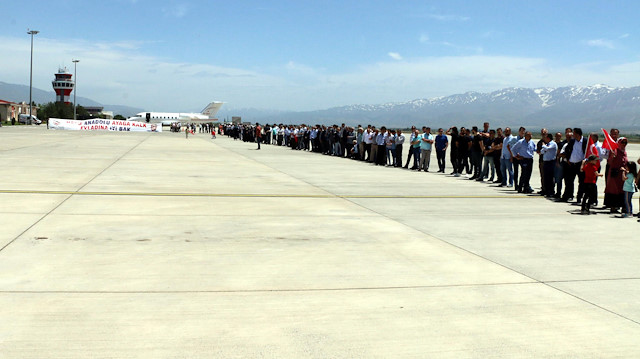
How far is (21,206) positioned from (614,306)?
9125 mm

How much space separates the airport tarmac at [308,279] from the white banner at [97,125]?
2651 inches

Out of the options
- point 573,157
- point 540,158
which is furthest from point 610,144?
point 540,158

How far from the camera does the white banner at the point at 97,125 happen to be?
7375 cm

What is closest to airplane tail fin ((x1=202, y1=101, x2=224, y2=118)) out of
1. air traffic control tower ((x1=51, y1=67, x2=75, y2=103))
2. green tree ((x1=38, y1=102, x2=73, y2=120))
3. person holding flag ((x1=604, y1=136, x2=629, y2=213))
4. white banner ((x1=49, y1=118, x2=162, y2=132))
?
green tree ((x1=38, y1=102, x2=73, y2=120))

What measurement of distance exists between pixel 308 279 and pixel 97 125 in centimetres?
7618

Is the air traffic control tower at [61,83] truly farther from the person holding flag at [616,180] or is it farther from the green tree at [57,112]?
the person holding flag at [616,180]

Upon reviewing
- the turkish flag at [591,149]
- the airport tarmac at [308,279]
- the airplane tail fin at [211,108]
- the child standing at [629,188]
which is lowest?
the airport tarmac at [308,279]

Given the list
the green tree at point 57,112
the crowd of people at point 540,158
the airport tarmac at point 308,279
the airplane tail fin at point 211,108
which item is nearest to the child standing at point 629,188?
the crowd of people at point 540,158

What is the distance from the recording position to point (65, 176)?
15.6 meters

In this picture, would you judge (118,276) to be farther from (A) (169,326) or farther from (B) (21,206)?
(B) (21,206)

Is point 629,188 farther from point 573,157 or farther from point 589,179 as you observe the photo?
point 573,157

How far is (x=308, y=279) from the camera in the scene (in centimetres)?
607

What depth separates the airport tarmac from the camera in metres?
4.36

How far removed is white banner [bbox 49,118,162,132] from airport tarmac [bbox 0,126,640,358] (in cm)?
6733
